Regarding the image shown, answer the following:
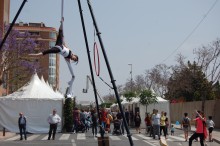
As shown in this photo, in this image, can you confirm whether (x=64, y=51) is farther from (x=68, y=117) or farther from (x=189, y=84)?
(x=189, y=84)

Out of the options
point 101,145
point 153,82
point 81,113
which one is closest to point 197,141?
point 81,113

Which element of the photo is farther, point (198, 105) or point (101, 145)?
point (198, 105)

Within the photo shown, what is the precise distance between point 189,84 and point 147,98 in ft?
65.2

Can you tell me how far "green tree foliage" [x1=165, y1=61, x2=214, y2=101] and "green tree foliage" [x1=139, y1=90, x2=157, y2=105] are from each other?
757 cm

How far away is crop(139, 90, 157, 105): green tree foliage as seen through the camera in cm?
3550

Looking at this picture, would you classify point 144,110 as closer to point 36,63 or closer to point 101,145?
point 36,63

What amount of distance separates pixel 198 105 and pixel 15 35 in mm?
21203

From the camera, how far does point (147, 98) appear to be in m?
35.6

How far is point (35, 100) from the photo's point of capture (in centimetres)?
3111

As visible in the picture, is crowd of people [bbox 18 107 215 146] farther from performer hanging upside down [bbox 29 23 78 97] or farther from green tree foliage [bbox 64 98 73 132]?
performer hanging upside down [bbox 29 23 78 97]

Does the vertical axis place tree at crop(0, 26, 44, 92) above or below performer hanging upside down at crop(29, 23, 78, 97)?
above

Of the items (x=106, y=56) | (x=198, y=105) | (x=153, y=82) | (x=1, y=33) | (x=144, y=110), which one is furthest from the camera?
A: (x=153, y=82)

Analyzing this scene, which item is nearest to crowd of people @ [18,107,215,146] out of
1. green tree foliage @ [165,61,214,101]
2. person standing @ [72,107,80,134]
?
person standing @ [72,107,80,134]

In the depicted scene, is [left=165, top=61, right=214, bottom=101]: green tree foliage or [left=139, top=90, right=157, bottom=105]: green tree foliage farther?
[left=165, top=61, right=214, bottom=101]: green tree foliage
